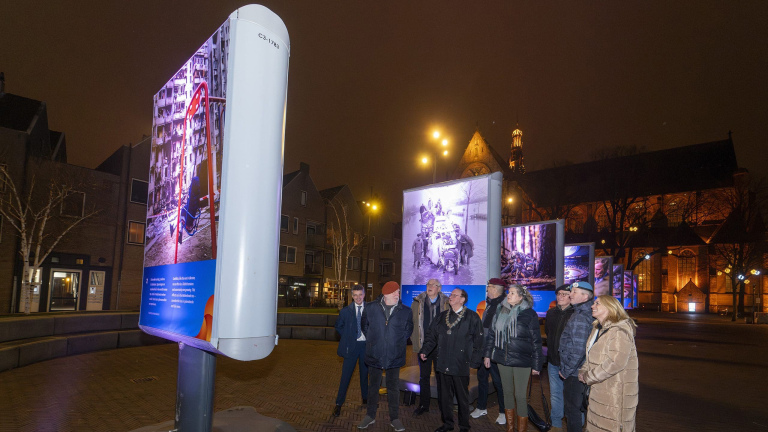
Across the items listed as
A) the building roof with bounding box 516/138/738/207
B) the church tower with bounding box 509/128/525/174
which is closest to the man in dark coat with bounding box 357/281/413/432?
the building roof with bounding box 516/138/738/207

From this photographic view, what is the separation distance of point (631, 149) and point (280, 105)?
145ft

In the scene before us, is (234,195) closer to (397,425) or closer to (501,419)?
(397,425)

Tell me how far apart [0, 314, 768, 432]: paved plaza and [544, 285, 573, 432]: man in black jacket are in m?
0.84

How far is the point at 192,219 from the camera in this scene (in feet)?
12.0

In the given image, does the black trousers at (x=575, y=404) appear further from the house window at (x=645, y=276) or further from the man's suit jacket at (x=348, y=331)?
the house window at (x=645, y=276)

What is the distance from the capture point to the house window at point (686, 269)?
63125mm

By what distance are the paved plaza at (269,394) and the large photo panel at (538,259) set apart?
3.43m

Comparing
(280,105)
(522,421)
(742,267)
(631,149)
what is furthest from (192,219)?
(742,267)

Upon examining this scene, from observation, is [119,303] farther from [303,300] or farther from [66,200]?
[303,300]

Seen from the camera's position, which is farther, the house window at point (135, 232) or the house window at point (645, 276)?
the house window at point (645, 276)

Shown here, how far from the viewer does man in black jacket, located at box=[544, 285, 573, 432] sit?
6.54 meters

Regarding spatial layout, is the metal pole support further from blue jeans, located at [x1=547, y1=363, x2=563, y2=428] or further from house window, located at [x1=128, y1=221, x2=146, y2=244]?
house window, located at [x1=128, y1=221, x2=146, y2=244]

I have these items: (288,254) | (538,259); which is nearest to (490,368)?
(538,259)

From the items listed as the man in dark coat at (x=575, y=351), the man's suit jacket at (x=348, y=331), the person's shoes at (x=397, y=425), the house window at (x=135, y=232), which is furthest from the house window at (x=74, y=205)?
the man in dark coat at (x=575, y=351)
